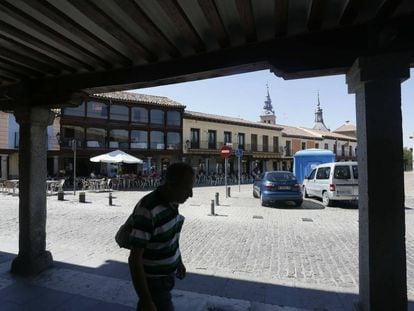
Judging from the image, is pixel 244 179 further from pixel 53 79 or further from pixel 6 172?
pixel 53 79

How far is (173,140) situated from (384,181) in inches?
1271

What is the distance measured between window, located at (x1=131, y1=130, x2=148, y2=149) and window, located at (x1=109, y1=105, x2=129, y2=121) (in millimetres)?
1727

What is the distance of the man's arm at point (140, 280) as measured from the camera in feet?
6.75

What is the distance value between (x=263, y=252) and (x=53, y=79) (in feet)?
15.5

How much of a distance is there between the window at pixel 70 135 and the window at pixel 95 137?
570 millimetres

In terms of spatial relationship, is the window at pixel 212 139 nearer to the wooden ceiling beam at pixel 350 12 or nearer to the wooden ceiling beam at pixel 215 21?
the wooden ceiling beam at pixel 215 21

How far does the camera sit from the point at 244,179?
117ft

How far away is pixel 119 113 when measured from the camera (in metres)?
31.6

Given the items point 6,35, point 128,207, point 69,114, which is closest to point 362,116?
point 6,35

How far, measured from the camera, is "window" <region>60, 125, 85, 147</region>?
93.0 ft

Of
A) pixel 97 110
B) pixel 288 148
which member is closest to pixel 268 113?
pixel 288 148

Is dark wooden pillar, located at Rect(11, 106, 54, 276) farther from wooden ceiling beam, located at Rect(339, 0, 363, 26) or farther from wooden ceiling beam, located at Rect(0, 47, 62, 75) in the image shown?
wooden ceiling beam, located at Rect(339, 0, 363, 26)

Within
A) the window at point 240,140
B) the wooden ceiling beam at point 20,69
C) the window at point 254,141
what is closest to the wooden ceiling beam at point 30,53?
the wooden ceiling beam at point 20,69

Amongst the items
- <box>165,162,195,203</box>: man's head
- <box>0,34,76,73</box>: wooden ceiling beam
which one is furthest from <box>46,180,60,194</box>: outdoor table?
<box>165,162,195,203</box>: man's head
